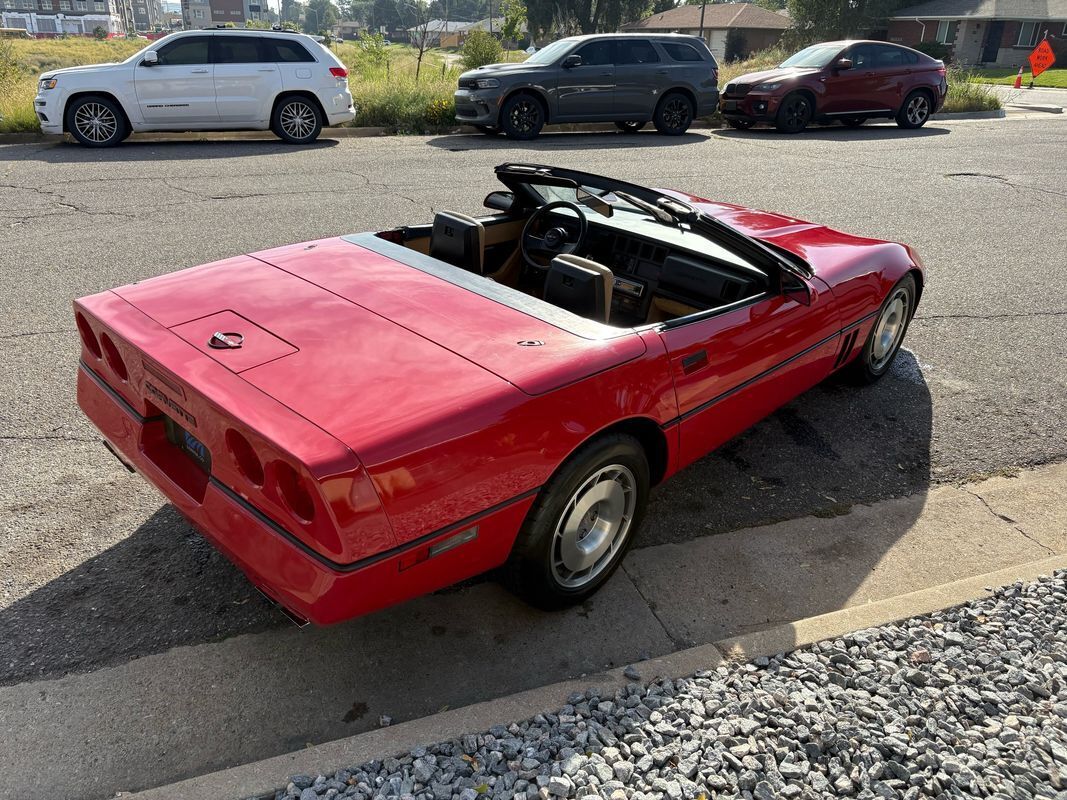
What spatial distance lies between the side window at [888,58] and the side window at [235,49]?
11561 mm

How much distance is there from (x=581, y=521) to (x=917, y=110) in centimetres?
1679

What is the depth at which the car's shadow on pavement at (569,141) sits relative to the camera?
12914 millimetres

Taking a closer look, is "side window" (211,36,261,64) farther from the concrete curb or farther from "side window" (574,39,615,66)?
the concrete curb

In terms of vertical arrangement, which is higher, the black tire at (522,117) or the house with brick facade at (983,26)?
the house with brick facade at (983,26)

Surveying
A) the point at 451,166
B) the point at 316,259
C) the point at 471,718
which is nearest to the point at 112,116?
the point at 451,166

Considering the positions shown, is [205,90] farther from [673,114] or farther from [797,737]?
[797,737]

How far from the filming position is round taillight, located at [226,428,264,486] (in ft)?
7.50

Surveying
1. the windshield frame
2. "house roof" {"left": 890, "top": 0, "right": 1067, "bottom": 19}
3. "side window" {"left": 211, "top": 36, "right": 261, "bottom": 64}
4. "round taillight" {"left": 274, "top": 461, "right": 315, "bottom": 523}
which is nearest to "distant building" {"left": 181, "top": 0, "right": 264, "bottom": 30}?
"house roof" {"left": 890, "top": 0, "right": 1067, "bottom": 19}

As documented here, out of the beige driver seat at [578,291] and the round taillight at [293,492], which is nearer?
the round taillight at [293,492]

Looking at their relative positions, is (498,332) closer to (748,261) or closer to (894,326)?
(748,261)

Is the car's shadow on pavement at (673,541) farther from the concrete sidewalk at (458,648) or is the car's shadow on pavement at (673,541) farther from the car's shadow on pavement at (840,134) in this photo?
the car's shadow on pavement at (840,134)

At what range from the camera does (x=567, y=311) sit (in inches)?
119

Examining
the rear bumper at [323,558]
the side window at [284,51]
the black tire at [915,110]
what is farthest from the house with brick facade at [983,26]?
the rear bumper at [323,558]

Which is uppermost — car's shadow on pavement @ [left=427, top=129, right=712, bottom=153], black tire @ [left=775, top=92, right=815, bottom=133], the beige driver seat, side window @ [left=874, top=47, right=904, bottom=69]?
side window @ [left=874, top=47, right=904, bottom=69]
